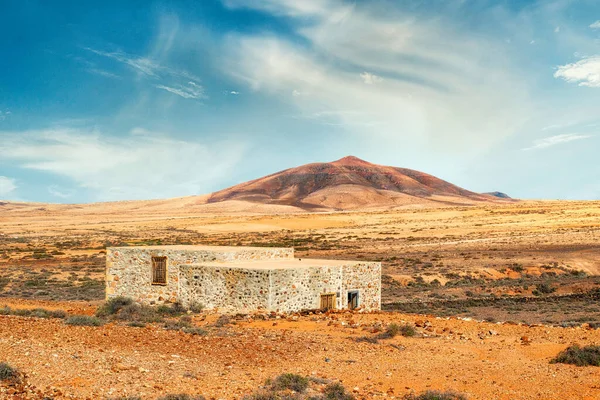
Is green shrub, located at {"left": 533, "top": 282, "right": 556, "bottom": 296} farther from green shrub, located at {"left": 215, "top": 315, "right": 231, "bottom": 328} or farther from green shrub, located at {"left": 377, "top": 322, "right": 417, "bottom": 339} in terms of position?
green shrub, located at {"left": 215, "top": 315, "right": 231, "bottom": 328}

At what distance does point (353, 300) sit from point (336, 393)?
12790 mm

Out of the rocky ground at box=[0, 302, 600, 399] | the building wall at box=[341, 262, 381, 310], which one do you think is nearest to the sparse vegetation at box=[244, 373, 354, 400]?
the rocky ground at box=[0, 302, 600, 399]

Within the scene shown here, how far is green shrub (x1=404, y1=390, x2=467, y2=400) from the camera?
949cm

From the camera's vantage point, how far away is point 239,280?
19.7m

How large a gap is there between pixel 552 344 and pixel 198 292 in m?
13.0

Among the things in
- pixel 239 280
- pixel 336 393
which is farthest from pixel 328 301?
Answer: pixel 336 393

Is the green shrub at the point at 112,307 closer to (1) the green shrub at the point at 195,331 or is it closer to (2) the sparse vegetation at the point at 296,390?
(1) the green shrub at the point at 195,331

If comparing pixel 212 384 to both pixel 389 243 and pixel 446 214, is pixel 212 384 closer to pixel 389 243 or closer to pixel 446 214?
pixel 389 243

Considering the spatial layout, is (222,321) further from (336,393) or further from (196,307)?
(336,393)

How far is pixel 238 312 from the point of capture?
63.8ft

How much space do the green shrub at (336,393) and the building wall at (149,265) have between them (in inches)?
522

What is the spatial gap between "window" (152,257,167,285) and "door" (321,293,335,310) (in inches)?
275

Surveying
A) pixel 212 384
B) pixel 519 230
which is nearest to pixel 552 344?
pixel 212 384

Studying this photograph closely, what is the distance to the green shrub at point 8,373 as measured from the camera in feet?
30.4
